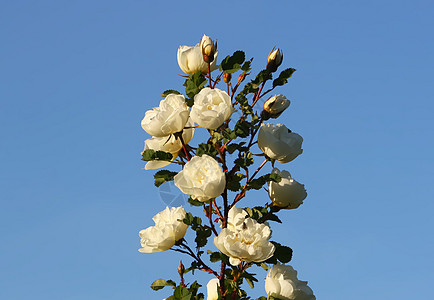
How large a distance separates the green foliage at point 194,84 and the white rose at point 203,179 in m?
0.57

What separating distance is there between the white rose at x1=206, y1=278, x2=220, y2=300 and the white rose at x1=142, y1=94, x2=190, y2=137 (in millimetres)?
1260

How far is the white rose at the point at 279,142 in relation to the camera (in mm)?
3912

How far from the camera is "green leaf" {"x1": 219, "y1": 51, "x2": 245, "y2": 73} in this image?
4141 millimetres

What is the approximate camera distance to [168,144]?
4.04 m

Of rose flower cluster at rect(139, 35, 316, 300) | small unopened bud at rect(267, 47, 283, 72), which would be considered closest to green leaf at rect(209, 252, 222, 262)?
rose flower cluster at rect(139, 35, 316, 300)

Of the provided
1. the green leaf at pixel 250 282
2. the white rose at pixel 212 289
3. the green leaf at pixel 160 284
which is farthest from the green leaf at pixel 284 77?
the green leaf at pixel 160 284

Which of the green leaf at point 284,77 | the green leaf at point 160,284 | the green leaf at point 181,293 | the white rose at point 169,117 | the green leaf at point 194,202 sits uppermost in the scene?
the green leaf at point 284,77

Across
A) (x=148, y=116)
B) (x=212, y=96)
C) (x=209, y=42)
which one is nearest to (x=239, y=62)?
(x=209, y=42)

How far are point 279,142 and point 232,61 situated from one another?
760 mm

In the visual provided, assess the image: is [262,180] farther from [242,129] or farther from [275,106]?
[275,106]

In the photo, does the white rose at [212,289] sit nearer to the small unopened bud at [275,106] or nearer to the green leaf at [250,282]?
the green leaf at [250,282]

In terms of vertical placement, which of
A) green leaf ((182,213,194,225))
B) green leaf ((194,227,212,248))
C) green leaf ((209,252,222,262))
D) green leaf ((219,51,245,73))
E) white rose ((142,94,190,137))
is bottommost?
green leaf ((209,252,222,262))

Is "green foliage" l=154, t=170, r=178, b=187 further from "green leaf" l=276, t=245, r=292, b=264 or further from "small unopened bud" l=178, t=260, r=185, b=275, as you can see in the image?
"green leaf" l=276, t=245, r=292, b=264

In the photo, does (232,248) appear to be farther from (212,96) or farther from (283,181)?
(212,96)
